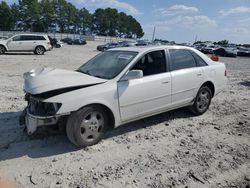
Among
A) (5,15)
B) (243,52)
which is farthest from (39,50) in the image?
(5,15)

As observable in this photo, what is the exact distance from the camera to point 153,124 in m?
5.75

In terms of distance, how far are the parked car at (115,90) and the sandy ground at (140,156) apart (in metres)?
0.34

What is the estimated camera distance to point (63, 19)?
315ft

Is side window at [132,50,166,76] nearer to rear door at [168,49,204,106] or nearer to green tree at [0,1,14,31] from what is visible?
rear door at [168,49,204,106]

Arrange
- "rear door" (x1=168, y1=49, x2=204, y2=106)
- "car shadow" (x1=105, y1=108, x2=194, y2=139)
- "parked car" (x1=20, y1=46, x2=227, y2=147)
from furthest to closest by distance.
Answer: "rear door" (x1=168, y1=49, x2=204, y2=106) → "car shadow" (x1=105, y1=108, x2=194, y2=139) → "parked car" (x1=20, y1=46, x2=227, y2=147)

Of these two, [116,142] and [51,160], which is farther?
[116,142]

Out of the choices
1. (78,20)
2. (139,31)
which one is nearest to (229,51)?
(78,20)

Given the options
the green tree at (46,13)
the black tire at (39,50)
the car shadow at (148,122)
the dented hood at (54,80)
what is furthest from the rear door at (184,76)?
the green tree at (46,13)

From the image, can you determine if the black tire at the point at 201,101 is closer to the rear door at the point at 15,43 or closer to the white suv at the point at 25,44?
the white suv at the point at 25,44

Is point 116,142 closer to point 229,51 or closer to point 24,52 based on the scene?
point 24,52

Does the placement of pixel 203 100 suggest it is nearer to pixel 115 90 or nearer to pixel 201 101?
pixel 201 101

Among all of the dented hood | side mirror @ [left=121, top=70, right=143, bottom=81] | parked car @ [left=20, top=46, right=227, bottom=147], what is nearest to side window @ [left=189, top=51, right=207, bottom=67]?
parked car @ [left=20, top=46, right=227, bottom=147]

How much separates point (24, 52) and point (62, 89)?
2066cm

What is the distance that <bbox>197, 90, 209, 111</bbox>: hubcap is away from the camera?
20.6 ft
